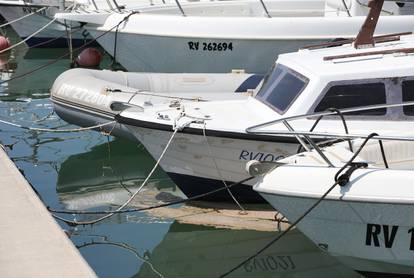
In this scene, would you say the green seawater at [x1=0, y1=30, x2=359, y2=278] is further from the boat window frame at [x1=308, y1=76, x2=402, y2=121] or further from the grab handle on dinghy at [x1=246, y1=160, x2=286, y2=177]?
the boat window frame at [x1=308, y1=76, x2=402, y2=121]

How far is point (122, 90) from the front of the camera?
10695mm

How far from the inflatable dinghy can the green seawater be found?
27.7 inches

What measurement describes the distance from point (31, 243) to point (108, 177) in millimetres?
4665

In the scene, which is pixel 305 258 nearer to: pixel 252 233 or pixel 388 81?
pixel 252 233

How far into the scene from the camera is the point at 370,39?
8.97 meters

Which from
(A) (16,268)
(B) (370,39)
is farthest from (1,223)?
(B) (370,39)

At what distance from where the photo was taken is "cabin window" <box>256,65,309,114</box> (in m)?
8.38

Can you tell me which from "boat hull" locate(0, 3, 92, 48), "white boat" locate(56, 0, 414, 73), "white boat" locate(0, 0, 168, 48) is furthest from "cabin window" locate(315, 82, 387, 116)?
"boat hull" locate(0, 3, 92, 48)

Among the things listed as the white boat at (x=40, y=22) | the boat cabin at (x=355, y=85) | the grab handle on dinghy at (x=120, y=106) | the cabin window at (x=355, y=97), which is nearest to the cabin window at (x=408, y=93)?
the boat cabin at (x=355, y=85)

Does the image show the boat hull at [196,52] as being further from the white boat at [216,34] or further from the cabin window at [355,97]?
the cabin window at [355,97]

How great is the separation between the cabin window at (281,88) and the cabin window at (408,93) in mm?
1017

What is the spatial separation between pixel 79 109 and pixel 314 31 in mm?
4604

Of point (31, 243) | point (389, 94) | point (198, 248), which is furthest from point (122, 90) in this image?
point (31, 243)

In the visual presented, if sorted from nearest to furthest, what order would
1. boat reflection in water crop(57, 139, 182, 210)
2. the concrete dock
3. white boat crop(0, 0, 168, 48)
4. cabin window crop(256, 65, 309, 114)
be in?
the concrete dock → cabin window crop(256, 65, 309, 114) → boat reflection in water crop(57, 139, 182, 210) → white boat crop(0, 0, 168, 48)
